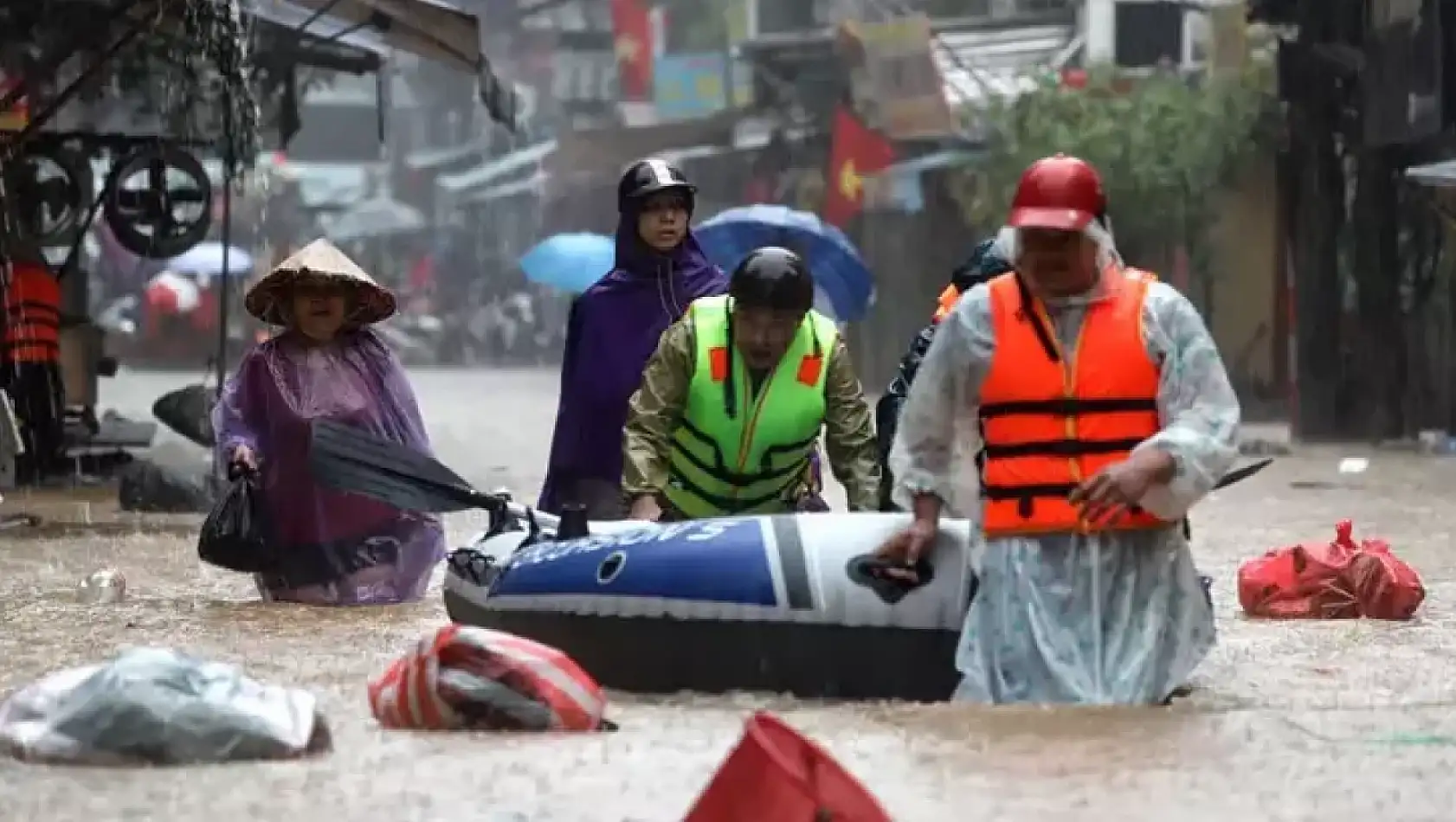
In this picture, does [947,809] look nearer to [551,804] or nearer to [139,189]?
[551,804]

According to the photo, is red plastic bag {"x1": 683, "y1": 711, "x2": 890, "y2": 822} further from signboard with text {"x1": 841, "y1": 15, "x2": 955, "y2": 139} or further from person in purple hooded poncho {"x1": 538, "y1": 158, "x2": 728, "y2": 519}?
signboard with text {"x1": 841, "y1": 15, "x2": 955, "y2": 139}

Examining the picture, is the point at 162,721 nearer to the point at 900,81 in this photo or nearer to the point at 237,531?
the point at 237,531

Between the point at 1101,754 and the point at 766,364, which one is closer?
the point at 1101,754

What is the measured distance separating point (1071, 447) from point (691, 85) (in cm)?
4354

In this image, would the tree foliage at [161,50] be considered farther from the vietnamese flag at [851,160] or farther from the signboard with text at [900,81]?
the vietnamese flag at [851,160]

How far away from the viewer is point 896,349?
134 feet

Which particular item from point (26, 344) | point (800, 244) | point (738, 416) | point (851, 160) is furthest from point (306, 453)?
point (851, 160)

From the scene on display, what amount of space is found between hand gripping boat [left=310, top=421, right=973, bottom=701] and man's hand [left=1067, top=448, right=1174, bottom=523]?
57 cm

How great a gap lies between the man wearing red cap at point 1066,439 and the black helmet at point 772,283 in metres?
1.17

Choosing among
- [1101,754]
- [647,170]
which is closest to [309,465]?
[647,170]

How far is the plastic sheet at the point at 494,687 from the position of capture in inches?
248

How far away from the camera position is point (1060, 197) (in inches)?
256

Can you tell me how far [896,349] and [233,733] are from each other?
35.3 m

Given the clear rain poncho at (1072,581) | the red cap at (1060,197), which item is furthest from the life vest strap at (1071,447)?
the red cap at (1060,197)
